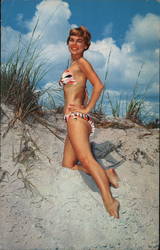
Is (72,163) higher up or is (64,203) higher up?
(72,163)

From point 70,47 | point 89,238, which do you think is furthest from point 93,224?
point 70,47

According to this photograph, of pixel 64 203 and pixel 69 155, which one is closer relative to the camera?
pixel 64 203

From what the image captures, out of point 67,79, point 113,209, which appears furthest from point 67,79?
point 113,209

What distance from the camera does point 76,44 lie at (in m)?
2.13

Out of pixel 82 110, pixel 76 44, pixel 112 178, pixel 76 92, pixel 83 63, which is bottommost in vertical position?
pixel 112 178

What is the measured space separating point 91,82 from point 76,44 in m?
0.28

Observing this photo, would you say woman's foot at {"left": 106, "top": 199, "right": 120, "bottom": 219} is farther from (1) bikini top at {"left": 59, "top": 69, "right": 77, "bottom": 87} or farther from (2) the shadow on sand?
(1) bikini top at {"left": 59, "top": 69, "right": 77, "bottom": 87}

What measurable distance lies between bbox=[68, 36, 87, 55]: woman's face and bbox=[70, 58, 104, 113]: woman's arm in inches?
2.6

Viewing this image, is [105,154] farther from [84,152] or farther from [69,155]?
[84,152]

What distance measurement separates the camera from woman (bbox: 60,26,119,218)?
2.00m

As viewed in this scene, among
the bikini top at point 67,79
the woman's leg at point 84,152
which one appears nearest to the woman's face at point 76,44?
the bikini top at point 67,79

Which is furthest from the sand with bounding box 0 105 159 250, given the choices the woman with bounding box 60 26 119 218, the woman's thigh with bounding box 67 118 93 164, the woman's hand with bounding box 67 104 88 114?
the woman's hand with bounding box 67 104 88 114

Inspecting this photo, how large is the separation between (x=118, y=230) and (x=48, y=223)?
0.46 meters

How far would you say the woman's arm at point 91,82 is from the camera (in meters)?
2.01
